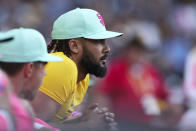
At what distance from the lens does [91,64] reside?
16.6ft

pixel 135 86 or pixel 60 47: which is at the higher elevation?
pixel 135 86

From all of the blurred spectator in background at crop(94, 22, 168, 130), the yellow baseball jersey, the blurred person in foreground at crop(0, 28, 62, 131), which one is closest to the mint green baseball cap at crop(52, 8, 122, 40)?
the yellow baseball jersey

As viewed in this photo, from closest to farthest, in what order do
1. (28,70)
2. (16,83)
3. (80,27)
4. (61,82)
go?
1. (16,83)
2. (28,70)
3. (61,82)
4. (80,27)

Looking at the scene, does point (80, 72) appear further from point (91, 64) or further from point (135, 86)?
point (135, 86)

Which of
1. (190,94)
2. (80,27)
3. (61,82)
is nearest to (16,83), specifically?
(61,82)

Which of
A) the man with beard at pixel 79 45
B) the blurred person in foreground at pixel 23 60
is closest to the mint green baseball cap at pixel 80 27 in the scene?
the man with beard at pixel 79 45

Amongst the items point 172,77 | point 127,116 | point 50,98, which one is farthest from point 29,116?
point 172,77

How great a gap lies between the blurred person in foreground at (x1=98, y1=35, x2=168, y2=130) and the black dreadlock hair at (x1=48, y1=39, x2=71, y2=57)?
9.77 ft

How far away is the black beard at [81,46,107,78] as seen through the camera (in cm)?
505

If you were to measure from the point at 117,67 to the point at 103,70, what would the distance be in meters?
3.51

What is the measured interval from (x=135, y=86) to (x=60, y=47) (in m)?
3.37

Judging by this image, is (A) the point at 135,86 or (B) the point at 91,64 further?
(A) the point at 135,86

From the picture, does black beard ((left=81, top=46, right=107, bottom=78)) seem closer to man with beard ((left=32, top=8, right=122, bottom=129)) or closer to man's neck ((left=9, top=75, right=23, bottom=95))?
man with beard ((left=32, top=8, right=122, bottom=129))

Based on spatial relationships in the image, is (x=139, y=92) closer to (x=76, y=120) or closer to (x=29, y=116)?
(x=76, y=120)
